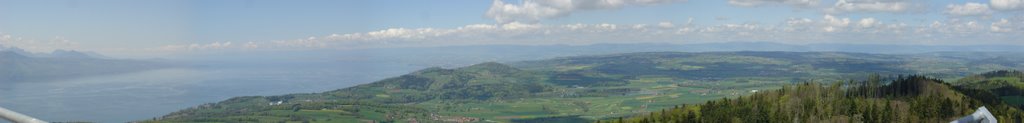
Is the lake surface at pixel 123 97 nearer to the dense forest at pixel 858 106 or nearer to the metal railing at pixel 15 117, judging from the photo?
the dense forest at pixel 858 106

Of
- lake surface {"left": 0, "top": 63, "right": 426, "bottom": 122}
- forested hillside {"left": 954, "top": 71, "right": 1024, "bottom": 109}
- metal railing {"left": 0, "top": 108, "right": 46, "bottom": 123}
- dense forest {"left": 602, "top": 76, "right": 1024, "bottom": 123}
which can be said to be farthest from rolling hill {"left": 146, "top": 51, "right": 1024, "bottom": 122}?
metal railing {"left": 0, "top": 108, "right": 46, "bottom": 123}

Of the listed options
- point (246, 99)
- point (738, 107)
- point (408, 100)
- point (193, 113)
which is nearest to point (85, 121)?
point (193, 113)

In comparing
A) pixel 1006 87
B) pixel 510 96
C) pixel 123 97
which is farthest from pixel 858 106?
pixel 123 97

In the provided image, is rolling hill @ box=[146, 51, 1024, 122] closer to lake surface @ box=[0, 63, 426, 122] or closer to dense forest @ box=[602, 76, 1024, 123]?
dense forest @ box=[602, 76, 1024, 123]

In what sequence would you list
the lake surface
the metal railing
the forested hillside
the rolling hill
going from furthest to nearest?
the lake surface
the rolling hill
the forested hillside
the metal railing

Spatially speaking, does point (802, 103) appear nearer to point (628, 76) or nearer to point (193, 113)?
point (193, 113)

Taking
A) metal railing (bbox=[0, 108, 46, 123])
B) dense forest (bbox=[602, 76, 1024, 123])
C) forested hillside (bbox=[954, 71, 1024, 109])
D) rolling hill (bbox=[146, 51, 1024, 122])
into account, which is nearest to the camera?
metal railing (bbox=[0, 108, 46, 123])

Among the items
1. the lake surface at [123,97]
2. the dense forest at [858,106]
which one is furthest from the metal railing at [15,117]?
the lake surface at [123,97]

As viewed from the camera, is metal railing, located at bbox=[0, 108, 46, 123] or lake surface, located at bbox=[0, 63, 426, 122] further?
lake surface, located at bbox=[0, 63, 426, 122]

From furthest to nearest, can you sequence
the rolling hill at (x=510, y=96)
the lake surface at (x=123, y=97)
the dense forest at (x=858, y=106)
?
the lake surface at (x=123, y=97) < the rolling hill at (x=510, y=96) < the dense forest at (x=858, y=106)
